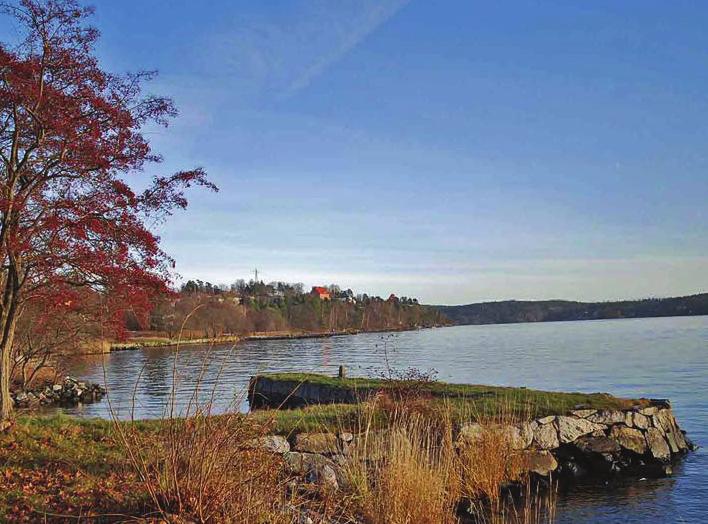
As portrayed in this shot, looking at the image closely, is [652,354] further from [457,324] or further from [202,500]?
[457,324]

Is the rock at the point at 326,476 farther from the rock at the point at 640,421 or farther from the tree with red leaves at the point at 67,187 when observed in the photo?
the rock at the point at 640,421

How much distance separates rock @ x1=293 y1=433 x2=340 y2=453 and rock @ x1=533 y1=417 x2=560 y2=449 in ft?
15.6

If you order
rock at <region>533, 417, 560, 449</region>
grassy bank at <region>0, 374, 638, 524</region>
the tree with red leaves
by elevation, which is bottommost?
rock at <region>533, 417, 560, 449</region>

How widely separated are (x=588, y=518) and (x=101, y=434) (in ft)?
25.3

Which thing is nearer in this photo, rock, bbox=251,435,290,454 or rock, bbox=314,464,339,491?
rock, bbox=314,464,339,491

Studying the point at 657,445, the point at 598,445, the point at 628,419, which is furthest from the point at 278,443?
the point at 657,445

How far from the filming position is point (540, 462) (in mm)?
12211

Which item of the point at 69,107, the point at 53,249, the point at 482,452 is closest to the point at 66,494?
the point at 53,249

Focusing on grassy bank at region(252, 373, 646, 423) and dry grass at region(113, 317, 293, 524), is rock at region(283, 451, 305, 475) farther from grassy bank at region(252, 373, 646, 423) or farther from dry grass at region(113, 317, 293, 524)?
dry grass at region(113, 317, 293, 524)

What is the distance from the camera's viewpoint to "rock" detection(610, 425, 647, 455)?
44.4ft

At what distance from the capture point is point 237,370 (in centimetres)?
3712

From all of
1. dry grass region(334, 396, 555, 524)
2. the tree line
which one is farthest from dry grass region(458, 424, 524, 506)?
the tree line

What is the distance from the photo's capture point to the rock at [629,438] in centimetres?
1354

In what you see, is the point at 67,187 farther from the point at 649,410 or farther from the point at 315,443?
the point at 649,410
